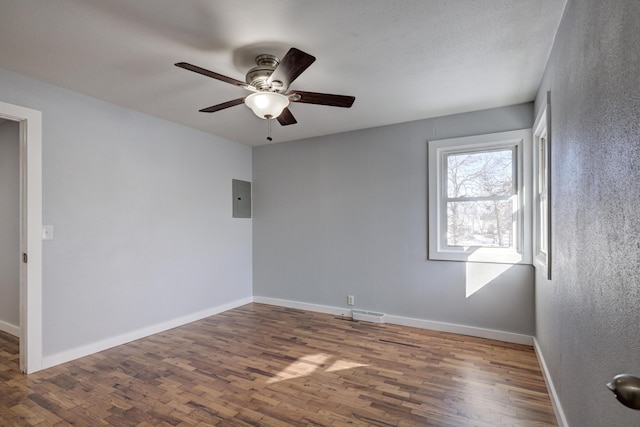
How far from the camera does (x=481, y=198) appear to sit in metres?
3.56

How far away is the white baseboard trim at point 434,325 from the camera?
3.31 metres

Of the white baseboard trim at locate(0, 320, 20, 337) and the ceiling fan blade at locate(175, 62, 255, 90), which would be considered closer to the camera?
the ceiling fan blade at locate(175, 62, 255, 90)

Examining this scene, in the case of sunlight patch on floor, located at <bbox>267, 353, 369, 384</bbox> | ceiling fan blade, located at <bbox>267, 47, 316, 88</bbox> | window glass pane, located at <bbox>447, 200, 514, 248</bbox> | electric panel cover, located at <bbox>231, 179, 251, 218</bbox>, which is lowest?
sunlight patch on floor, located at <bbox>267, 353, 369, 384</bbox>

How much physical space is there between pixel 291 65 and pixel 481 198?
104 inches

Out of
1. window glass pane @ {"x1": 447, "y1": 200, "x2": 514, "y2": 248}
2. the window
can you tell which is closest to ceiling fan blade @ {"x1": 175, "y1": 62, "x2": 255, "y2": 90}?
the window

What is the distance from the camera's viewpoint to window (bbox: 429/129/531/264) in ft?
10.9

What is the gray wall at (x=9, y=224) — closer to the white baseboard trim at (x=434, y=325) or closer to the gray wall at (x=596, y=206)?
the white baseboard trim at (x=434, y=325)

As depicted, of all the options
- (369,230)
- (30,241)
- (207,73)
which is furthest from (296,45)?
(30,241)

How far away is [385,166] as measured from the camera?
159 inches

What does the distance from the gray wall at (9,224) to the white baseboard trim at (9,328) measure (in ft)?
0.04

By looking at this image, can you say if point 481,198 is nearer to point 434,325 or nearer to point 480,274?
point 480,274

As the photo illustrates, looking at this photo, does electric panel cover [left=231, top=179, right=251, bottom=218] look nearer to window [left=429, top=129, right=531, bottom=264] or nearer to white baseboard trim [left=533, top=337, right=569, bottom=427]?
window [left=429, top=129, right=531, bottom=264]

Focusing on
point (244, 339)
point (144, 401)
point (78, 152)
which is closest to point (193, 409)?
point (144, 401)

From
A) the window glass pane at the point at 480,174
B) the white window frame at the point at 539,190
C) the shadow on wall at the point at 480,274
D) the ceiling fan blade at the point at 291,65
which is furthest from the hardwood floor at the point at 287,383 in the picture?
the ceiling fan blade at the point at 291,65
